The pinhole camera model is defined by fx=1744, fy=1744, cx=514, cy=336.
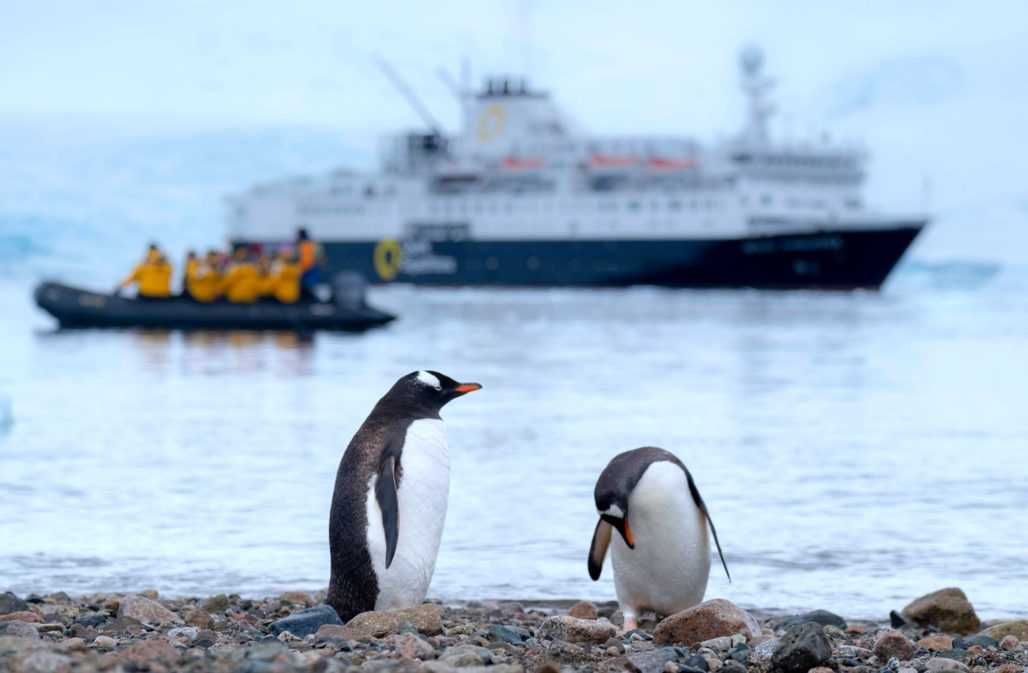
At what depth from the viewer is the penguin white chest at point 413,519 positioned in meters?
4.89

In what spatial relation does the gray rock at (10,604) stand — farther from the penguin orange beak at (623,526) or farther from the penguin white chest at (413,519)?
the penguin orange beak at (623,526)

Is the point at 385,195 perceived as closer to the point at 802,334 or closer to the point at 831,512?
the point at 802,334

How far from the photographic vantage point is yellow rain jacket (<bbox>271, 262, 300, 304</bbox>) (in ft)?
88.4

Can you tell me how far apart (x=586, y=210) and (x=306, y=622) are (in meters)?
52.5

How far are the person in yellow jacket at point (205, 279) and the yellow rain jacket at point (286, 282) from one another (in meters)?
0.91

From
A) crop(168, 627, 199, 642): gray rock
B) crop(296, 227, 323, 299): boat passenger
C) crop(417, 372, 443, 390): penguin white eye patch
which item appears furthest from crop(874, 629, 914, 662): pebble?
crop(296, 227, 323, 299): boat passenger

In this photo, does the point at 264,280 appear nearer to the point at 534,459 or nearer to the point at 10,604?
the point at 534,459

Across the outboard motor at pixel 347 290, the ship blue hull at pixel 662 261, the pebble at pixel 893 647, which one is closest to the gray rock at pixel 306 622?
the pebble at pixel 893 647

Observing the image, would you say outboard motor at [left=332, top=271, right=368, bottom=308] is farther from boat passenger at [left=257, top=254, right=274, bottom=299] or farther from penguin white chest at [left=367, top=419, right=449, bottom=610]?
penguin white chest at [left=367, top=419, right=449, bottom=610]

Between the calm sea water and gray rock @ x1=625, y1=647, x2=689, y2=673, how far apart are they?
1.70 metres

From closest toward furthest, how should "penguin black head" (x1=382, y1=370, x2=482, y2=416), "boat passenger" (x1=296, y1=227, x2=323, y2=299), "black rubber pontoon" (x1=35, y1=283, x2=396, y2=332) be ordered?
"penguin black head" (x1=382, y1=370, x2=482, y2=416) < "black rubber pontoon" (x1=35, y1=283, x2=396, y2=332) < "boat passenger" (x1=296, y1=227, x2=323, y2=299)

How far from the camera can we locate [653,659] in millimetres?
4129

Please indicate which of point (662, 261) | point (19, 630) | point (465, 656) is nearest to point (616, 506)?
point (465, 656)

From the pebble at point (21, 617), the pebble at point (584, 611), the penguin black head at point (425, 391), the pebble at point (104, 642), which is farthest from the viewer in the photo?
the pebble at point (584, 611)
